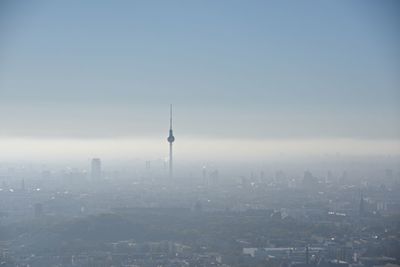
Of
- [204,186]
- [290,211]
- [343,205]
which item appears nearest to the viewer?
[290,211]

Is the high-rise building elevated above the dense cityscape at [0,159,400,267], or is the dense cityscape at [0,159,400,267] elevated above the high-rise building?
A: the high-rise building

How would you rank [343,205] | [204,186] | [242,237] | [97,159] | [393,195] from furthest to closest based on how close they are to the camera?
1. [97,159]
2. [204,186]
3. [393,195]
4. [343,205]
5. [242,237]

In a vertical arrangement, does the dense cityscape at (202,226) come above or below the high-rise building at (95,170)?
below

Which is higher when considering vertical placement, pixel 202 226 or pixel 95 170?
pixel 95 170

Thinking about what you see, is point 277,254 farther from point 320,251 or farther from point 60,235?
point 60,235

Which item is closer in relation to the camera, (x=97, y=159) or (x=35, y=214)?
(x=35, y=214)

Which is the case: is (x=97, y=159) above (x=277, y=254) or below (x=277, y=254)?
above

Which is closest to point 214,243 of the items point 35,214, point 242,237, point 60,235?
point 242,237

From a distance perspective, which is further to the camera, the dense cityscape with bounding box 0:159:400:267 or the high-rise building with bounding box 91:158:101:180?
the high-rise building with bounding box 91:158:101:180

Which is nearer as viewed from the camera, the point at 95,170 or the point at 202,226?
the point at 202,226

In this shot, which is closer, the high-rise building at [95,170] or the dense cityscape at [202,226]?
the dense cityscape at [202,226]
